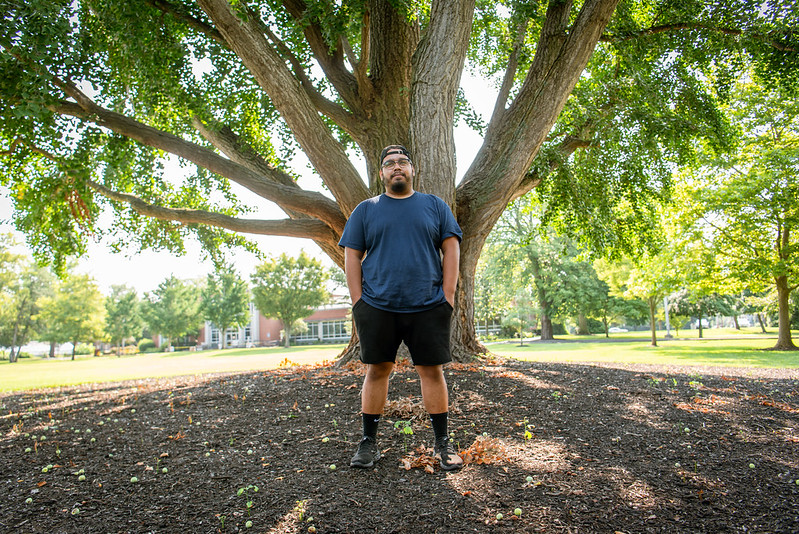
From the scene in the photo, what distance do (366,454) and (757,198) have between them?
1844 cm

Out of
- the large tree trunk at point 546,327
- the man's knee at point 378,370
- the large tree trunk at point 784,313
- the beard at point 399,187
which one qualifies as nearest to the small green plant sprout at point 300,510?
the man's knee at point 378,370

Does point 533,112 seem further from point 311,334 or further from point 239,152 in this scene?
point 311,334

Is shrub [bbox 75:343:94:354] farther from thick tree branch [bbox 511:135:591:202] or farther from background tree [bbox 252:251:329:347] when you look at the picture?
thick tree branch [bbox 511:135:591:202]

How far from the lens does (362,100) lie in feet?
25.1

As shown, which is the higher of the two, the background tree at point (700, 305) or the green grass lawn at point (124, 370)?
the background tree at point (700, 305)

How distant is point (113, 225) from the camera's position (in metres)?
11.2

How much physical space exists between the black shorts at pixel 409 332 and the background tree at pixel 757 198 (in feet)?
54.0

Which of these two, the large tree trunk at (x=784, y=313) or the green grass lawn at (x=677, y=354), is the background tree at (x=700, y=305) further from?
the large tree trunk at (x=784, y=313)

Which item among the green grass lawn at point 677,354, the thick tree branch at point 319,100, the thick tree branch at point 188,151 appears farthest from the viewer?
the green grass lawn at point 677,354

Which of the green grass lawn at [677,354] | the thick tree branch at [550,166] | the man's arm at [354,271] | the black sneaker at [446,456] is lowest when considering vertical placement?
the green grass lawn at [677,354]

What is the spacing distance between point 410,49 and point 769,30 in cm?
532

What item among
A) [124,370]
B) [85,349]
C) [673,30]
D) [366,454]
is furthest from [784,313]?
[85,349]

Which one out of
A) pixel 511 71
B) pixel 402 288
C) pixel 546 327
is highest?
pixel 511 71

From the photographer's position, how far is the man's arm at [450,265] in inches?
123
